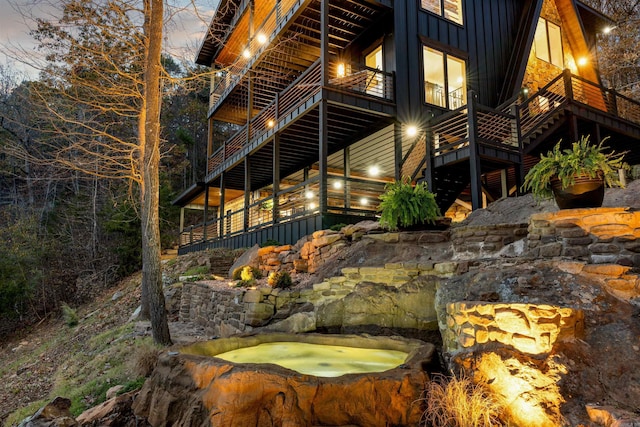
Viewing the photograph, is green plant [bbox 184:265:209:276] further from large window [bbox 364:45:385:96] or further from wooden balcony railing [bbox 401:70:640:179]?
large window [bbox 364:45:385:96]

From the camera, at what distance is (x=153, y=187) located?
6723 mm

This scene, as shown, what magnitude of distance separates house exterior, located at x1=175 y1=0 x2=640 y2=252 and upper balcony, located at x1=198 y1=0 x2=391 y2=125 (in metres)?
0.06

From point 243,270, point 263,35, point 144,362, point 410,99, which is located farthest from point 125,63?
point 410,99

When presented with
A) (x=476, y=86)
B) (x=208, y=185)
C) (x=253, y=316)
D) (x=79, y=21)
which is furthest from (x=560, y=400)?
(x=208, y=185)

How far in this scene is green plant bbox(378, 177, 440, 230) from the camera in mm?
6543

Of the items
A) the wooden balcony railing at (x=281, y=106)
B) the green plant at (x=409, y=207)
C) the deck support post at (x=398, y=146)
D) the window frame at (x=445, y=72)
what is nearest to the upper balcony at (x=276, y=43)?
the wooden balcony railing at (x=281, y=106)

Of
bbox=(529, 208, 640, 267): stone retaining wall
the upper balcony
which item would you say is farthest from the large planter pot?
the upper balcony

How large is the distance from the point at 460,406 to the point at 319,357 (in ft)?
5.07

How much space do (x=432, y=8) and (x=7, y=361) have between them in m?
17.0

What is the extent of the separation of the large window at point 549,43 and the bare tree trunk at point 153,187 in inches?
536

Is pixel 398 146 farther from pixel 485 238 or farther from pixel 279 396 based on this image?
pixel 279 396

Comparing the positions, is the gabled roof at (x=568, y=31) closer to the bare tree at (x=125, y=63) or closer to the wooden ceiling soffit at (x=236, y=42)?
the wooden ceiling soffit at (x=236, y=42)

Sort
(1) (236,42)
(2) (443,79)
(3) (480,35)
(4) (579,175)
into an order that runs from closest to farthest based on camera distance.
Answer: (4) (579,175), (2) (443,79), (3) (480,35), (1) (236,42)

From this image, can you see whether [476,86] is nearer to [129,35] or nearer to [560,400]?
[129,35]
